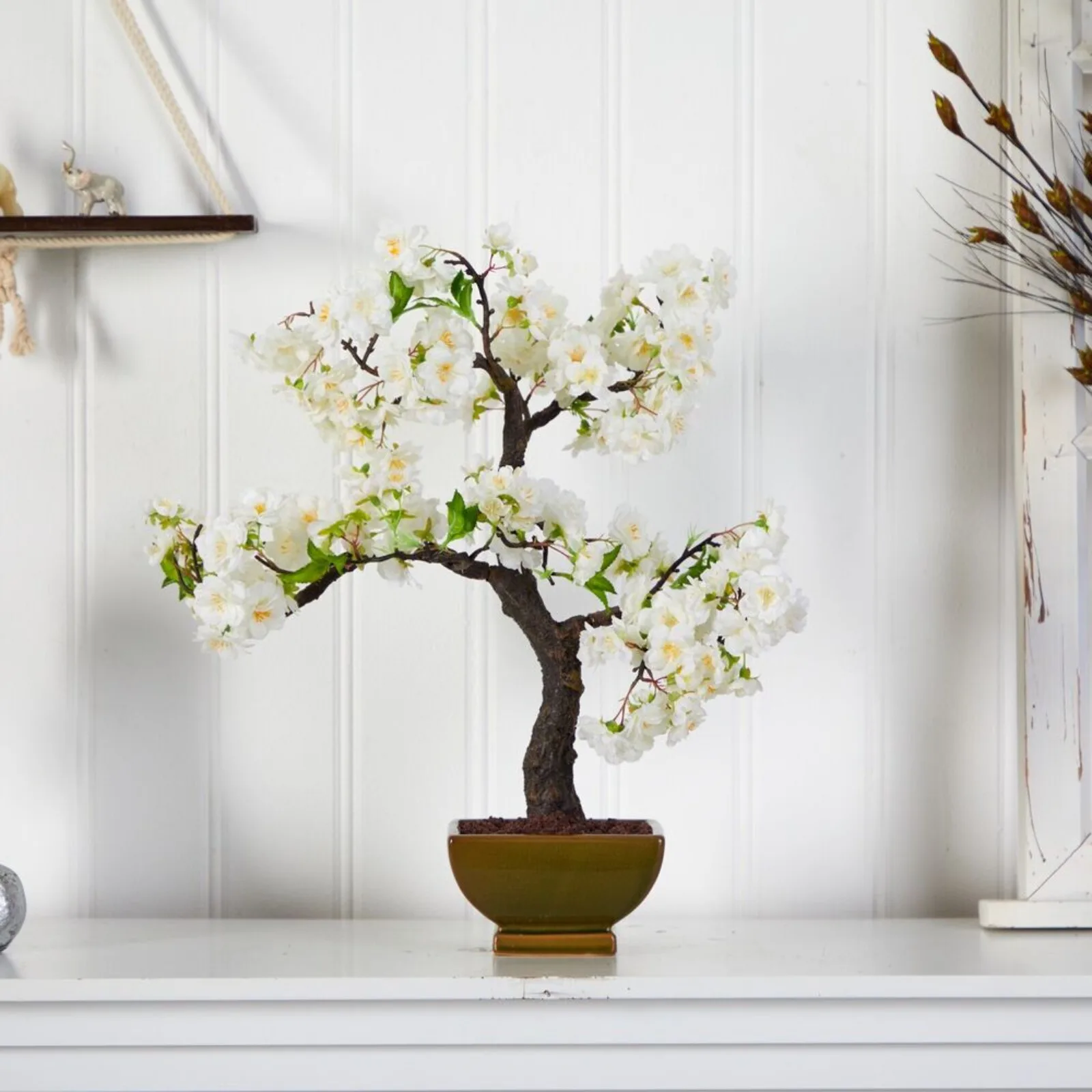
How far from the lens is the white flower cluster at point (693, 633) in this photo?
910mm

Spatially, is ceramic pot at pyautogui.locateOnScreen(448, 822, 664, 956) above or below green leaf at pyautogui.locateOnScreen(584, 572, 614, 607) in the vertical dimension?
below

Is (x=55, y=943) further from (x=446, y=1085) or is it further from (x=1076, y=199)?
(x=1076, y=199)

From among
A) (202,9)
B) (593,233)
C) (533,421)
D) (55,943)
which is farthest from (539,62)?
(55,943)

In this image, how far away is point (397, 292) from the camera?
94cm

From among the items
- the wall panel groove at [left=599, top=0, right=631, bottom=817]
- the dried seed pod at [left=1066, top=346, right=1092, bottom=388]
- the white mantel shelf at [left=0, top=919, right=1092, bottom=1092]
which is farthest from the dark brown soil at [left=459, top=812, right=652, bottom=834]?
the dried seed pod at [left=1066, top=346, right=1092, bottom=388]

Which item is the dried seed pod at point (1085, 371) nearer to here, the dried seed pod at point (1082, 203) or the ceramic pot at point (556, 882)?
the dried seed pod at point (1082, 203)

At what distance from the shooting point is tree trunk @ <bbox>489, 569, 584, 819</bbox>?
3.37 ft

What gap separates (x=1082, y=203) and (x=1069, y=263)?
0.05 meters

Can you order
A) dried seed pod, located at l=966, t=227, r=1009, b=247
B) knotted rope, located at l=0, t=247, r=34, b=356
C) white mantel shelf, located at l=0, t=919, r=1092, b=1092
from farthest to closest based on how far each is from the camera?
knotted rope, located at l=0, t=247, r=34, b=356 < dried seed pod, located at l=966, t=227, r=1009, b=247 < white mantel shelf, located at l=0, t=919, r=1092, b=1092

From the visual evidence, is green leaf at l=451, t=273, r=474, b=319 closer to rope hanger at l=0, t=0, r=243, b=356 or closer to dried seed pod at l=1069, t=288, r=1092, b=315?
rope hanger at l=0, t=0, r=243, b=356

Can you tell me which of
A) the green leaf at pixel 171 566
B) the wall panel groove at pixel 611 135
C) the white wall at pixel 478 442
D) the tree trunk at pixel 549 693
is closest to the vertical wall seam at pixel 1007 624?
the white wall at pixel 478 442

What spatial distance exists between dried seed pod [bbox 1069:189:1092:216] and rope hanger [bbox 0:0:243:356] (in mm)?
791

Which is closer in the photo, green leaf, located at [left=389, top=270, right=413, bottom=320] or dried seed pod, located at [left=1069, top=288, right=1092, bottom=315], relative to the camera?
green leaf, located at [left=389, top=270, right=413, bottom=320]

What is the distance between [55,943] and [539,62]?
961 mm
